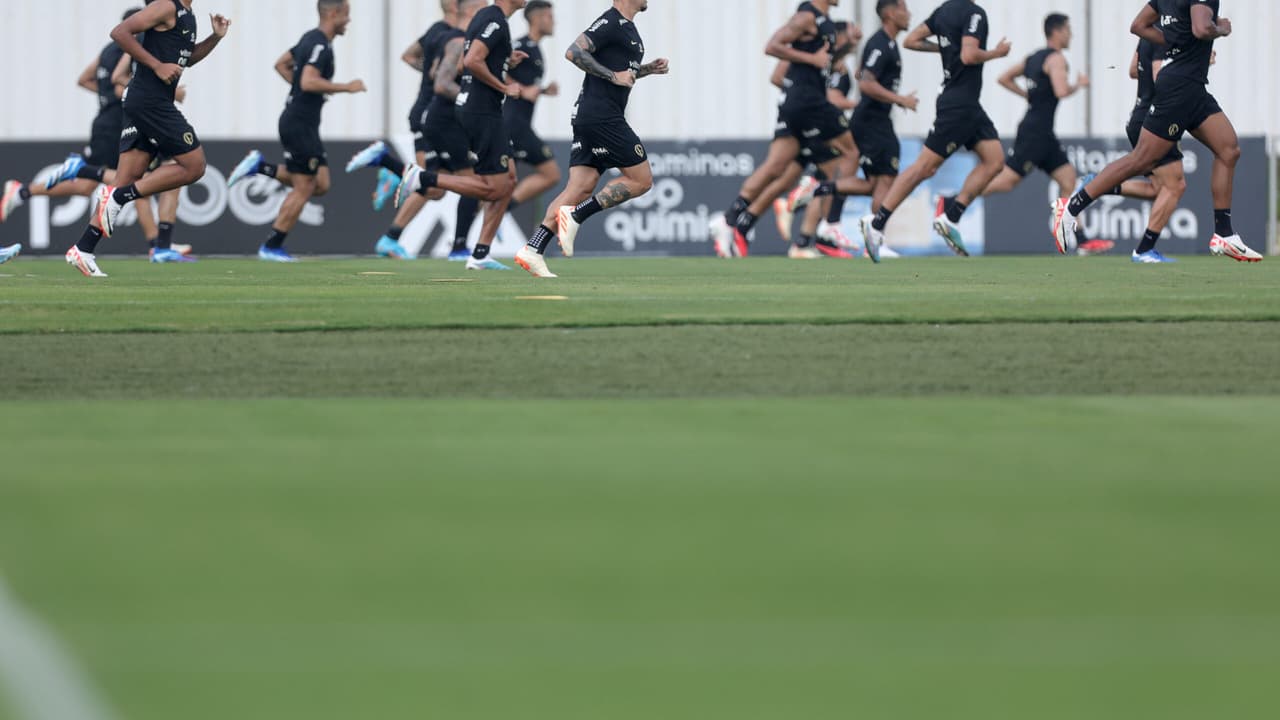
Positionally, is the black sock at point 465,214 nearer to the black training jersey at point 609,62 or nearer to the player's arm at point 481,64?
the player's arm at point 481,64

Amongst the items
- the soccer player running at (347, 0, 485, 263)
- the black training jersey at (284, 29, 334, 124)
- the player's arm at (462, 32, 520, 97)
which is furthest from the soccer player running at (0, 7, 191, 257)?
the player's arm at (462, 32, 520, 97)

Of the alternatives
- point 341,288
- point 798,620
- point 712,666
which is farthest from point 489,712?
point 341,288

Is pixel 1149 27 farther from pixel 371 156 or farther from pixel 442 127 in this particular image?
pixel 371 156

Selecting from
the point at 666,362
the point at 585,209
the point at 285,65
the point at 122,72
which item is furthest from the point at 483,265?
the point at 666,362

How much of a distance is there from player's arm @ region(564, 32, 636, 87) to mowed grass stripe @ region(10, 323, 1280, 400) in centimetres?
438

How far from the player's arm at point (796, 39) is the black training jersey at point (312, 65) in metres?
3.73

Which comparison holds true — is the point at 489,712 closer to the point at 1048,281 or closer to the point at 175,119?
the point at 1048,281

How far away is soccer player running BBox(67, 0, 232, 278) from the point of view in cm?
1274

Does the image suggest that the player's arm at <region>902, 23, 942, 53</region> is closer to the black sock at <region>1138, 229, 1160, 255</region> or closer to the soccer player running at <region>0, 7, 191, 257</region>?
the black sock at <region>1138, 229, 1160, 255</region>

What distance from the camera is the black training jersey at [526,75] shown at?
1644 cm

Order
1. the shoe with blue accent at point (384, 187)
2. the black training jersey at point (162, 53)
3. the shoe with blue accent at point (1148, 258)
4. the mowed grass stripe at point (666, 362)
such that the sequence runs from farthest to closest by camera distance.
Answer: the shoe with blue accent at point (384, 187)
the shoe with blue accent at point (1148, 258)
the black training jersey at point (162, 53)
the mowed grass stripe at point (666, 362)

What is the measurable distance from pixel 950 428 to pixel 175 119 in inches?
375

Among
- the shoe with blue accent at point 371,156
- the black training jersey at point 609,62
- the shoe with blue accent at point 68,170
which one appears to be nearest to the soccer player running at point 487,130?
the black training jersey at point 609,62

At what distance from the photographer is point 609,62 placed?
38.8 feet
